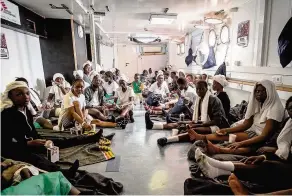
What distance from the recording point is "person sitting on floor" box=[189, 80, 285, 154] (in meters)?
2.12

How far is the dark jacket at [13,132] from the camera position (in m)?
1.80

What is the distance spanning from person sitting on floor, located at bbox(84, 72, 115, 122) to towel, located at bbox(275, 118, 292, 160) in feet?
9.41

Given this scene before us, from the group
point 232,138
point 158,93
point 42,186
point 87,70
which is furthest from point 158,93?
point 42,186

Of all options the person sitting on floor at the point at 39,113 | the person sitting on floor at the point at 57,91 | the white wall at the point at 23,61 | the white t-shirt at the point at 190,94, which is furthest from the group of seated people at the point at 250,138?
the white wall at the point at 23,61

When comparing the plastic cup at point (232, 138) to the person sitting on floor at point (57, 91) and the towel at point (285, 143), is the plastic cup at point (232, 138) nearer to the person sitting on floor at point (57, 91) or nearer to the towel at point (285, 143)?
the towel at point (285, 143)

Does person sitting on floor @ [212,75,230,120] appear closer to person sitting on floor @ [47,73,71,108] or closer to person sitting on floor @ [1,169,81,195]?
person sitting on floor @ [1,169,81,195]

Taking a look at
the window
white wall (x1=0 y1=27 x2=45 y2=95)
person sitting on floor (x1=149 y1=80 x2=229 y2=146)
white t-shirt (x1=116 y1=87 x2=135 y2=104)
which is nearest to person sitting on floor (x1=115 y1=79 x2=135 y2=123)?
white t-shirt (x1=116 y1=87 x2=135 y2=104)

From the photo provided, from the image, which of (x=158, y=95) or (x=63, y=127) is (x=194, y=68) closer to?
(x=158, y=95)

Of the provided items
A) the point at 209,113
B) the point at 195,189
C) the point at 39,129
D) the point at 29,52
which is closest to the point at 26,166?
the point at 195,189

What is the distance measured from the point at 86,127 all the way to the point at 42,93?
2.60 metres

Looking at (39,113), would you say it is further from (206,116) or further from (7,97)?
(206,116)

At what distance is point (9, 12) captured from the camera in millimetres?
3766

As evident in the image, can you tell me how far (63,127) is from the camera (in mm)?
3400

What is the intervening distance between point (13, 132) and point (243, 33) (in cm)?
433
